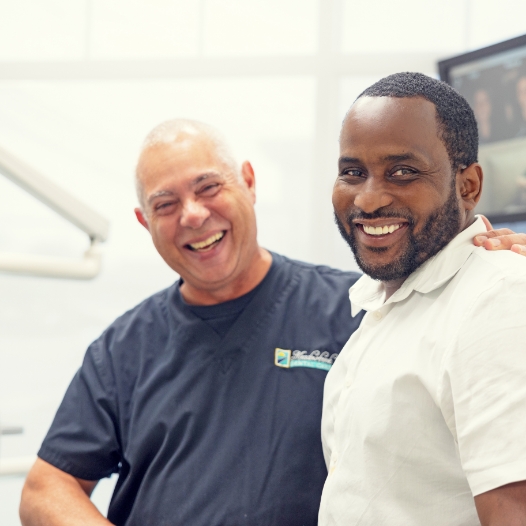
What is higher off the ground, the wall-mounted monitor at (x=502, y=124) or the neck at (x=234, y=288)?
the wall-mounted monitor at (x=502, y=124)

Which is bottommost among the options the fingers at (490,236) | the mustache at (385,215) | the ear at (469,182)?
the fingers at (490,236)

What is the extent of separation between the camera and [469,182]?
2.93 feet

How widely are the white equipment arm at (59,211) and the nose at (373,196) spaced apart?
752 mm

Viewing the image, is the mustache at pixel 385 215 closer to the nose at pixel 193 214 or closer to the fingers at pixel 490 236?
the fingers at pixel 490 236

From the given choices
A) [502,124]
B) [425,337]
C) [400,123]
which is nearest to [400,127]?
[400,123]

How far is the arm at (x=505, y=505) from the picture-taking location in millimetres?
651

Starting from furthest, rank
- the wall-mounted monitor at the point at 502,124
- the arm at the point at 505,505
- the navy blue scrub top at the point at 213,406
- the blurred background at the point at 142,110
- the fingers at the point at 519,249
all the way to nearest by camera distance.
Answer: the blurred background at the point at 142,110 < the wall-mounted monitor at the point at 502,124 < the navy blue scrub top at the point at 213,406 < the fingers at the point at 519,249 < the arm at the point at 505,505

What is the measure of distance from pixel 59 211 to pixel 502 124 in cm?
126

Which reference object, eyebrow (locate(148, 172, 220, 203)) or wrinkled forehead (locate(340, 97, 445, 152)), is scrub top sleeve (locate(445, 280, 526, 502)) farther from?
eyebrow (locate(148, 172, 220, 203))

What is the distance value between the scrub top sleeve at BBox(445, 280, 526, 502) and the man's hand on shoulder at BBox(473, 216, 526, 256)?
0.12 m

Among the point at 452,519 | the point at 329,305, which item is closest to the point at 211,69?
the point at 329,305

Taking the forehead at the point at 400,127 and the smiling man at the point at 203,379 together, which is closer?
the forehead at the point at 400,127

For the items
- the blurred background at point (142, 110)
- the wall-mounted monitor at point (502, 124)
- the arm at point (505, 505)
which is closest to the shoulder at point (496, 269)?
the arm at point (505, 505)

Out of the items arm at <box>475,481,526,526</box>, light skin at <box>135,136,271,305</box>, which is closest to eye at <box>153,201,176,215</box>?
light skin at <box>135,136,271,305</box>
